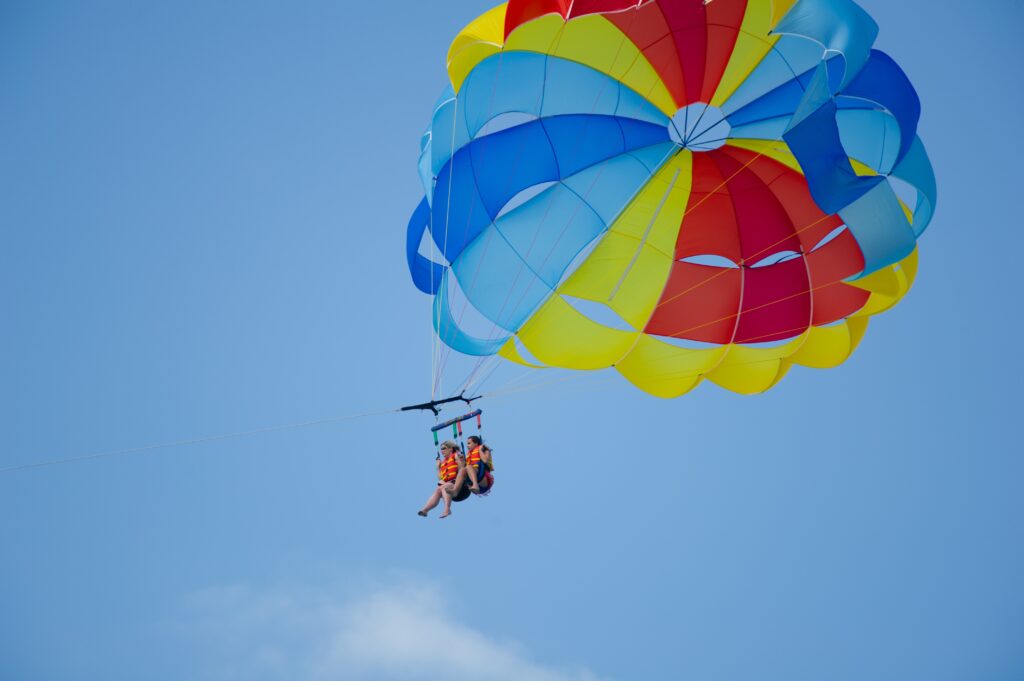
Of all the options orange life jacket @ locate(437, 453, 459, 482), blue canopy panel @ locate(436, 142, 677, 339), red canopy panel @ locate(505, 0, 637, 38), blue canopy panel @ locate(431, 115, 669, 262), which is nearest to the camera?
red canopy panel @ locate(505, 0, 637, 38)

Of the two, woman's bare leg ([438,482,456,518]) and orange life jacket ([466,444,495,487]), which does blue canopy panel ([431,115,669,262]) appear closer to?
orange life jacket ([466,444,495,487])

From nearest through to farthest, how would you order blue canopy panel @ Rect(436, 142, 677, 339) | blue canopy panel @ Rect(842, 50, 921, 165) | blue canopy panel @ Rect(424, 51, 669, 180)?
1. blue canopy panel @ Rect(842, 50, 921, 165)
2. blue canopy panel @ Rect(424, 51, 669, 180)
3. blue canopy panel @ Rect(436, 142, 677, 339)

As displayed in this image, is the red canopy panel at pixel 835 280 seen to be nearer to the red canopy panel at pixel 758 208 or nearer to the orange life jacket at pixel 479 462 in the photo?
the red canopy panel at pixel 758 208

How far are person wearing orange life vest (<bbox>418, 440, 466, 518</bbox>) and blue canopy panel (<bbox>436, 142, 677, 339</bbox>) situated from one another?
132cm

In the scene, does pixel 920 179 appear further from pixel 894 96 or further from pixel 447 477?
pixel 447 477

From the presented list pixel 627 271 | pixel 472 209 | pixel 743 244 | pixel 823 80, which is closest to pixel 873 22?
pixel 823 80

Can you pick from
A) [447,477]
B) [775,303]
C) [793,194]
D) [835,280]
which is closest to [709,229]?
[793,194]

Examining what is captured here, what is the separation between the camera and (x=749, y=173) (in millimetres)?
11375

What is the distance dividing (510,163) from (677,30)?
202 centimetres

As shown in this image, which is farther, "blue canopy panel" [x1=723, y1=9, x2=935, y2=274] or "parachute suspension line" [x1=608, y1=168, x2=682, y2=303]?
"parachute suspension line" [x1=608, y1=168, x2=682, y2=303]

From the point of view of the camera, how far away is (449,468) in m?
10.5

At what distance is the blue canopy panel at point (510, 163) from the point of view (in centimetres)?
1092

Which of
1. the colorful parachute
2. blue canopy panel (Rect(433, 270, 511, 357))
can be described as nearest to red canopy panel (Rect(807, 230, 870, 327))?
the colorful parachute

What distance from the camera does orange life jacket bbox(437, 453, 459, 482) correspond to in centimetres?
1049
